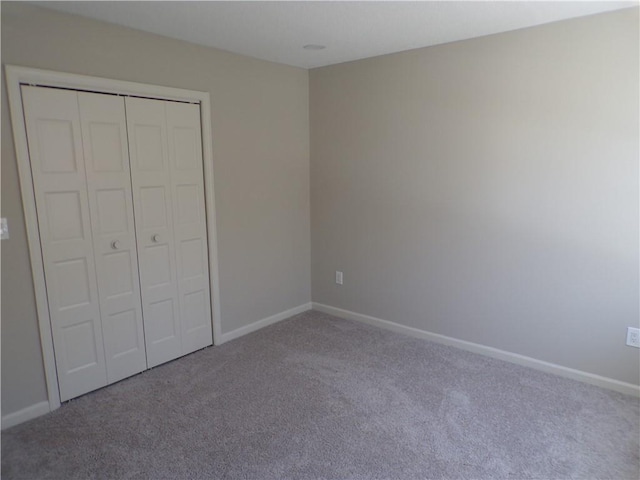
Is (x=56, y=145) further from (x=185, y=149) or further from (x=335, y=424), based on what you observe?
(x=335, y=424)

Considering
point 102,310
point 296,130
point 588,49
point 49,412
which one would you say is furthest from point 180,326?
point 588,49

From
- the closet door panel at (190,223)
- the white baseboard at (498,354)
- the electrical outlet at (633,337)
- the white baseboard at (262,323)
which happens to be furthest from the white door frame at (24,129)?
the electrical outlet at (633,337)

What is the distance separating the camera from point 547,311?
9.67 ft

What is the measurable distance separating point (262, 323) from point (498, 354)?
199cm

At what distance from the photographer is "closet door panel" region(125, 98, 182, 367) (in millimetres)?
2836

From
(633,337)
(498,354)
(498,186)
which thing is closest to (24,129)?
(498,186)

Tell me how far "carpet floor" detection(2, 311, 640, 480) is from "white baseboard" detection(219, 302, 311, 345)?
12.0 inches

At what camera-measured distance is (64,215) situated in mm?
2529

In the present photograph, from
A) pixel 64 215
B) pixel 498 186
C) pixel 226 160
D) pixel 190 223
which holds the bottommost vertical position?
pixel 190 223

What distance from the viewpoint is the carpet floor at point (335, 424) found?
6.87ft

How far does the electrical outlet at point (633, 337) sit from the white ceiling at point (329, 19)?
74.7 inches

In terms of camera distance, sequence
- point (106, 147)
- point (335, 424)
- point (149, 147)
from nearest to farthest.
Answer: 1. point (335, 424)
2. point (106, 147)
3. point (149, 147)

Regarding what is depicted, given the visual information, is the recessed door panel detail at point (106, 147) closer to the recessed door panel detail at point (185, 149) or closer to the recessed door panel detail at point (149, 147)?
the recessed door panel detail at point (149, 147)

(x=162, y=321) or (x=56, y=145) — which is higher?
(x=56, y=145)
